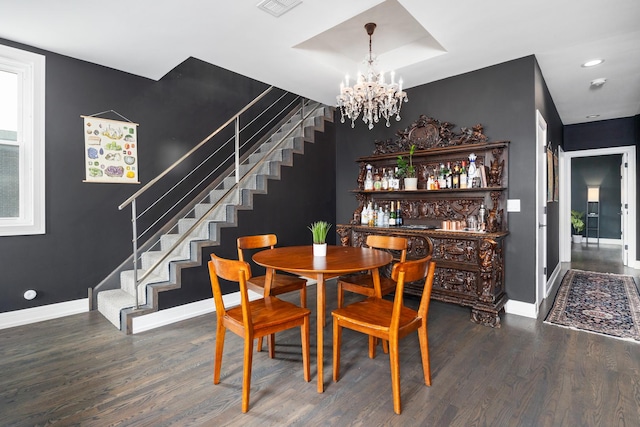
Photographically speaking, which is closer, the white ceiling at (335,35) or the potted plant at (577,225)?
the white ceiling at (335,35)

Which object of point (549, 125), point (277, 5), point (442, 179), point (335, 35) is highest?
point (335, 35)

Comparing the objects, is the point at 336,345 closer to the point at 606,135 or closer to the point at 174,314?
the point at 174,314

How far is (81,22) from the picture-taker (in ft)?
9.39

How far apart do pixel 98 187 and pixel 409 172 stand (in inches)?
144

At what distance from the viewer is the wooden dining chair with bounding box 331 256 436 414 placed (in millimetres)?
1928

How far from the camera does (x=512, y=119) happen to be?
360cm

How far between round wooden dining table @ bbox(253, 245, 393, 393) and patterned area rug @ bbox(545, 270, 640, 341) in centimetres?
220

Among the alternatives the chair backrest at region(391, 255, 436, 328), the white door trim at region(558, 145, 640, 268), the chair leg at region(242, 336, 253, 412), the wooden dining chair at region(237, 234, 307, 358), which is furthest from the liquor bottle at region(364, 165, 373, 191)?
the white door trim at region(558, 145, 640, 268)

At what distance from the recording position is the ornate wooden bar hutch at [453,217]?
11.0ft

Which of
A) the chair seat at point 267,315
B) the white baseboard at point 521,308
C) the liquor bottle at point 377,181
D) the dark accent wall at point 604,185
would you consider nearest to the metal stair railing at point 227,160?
the liquor bottle at point 377,181

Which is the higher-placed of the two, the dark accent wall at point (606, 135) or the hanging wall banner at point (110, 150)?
the dark accent wall at point (606, 135)

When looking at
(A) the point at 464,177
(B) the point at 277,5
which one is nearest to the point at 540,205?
(A) the point at 464,177

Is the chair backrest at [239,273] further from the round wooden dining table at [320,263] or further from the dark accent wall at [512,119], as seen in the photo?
the dark accent wall at [512,119]

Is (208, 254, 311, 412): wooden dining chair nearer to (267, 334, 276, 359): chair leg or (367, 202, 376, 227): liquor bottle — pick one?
(267, 334, 276, 359): chair leg
